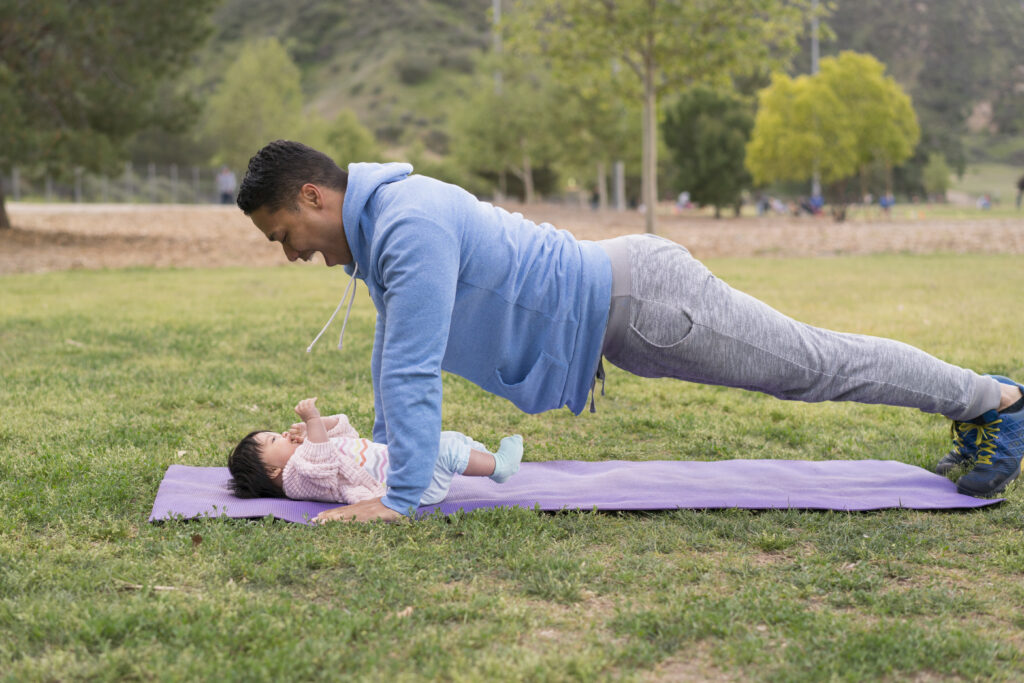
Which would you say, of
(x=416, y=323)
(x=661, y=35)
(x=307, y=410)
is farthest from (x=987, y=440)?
(x=661, y=35)

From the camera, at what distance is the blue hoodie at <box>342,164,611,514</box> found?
122 inches

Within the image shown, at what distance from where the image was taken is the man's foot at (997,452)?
3693 mm

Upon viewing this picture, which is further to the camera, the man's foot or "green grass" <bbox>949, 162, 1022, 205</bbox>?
"green grass" <bbox>949, 162, 1022, 205</bbox>

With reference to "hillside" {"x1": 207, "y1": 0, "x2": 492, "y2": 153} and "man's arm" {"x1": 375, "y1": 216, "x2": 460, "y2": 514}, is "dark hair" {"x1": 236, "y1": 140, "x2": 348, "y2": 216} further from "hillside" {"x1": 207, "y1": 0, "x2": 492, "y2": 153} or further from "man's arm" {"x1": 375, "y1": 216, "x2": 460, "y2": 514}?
"hillside" {"x1": 207, "y1": 0, "x2": 492, "y2": 153}

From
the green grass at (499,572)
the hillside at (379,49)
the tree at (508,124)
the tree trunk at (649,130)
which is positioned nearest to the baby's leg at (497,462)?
the green grass at (499,572)

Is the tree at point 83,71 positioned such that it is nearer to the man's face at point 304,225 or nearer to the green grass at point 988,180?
the man's face at point 304,225

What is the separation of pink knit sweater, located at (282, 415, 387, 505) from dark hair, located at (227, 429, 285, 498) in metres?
0.08

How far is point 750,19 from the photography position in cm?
1681

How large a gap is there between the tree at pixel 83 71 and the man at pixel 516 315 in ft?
47.6

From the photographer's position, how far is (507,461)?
383 centimetres

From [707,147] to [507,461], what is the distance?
122ft

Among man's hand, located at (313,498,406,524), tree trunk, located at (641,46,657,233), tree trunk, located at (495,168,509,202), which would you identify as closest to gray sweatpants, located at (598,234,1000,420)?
man's hand, located at (313,498,406,524)

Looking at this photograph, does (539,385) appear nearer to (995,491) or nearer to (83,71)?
(995,491)

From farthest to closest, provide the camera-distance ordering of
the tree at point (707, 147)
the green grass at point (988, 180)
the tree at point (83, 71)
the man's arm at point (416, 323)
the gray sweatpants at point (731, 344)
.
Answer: the green grass at point (988, 180) → the tree at point (707, 147) → the tree at point (83, 71) → the gray sweatpants at point (731, 344) → the man's arm at point (416, 323)
